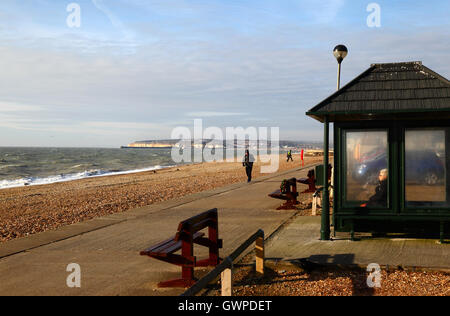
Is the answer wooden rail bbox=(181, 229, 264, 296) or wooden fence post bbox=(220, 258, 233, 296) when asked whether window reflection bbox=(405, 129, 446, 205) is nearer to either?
wooden rail bbox=(181, 229, 264, 296)

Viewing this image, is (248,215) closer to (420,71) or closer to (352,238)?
(352,238)

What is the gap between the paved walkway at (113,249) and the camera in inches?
243

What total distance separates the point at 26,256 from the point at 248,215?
19.4 feet

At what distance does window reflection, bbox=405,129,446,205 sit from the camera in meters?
8.06

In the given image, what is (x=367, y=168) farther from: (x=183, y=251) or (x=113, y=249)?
(x=113, y=249)

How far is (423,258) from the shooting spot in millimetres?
6793

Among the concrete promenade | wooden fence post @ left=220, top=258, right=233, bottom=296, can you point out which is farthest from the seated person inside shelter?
wooden fence post @ left=220, top=258, right=233, bottom=296

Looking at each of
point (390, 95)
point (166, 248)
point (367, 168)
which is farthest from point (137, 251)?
point (390, 95)

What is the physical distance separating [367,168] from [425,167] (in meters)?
1.00

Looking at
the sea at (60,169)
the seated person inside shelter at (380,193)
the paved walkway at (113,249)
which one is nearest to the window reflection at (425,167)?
the seated person inside shelter at (380,193)

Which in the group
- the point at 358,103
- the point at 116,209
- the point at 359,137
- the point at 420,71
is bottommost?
the point at 116,209

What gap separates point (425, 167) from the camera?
320 inches
